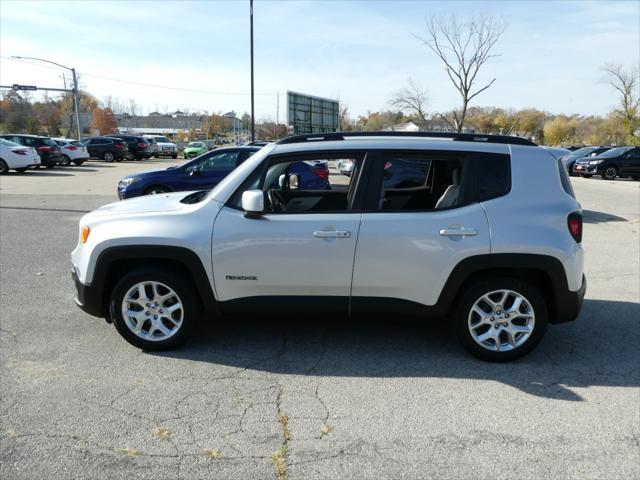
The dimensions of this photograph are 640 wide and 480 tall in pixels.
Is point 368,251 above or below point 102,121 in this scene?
below

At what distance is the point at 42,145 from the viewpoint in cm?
2452

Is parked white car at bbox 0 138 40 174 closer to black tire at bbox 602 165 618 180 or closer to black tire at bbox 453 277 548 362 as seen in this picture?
black tire at bbox 453 277 548 362

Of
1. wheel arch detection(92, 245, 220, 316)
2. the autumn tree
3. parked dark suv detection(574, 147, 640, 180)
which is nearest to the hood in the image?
wheel arch detection(92, 245, 220, 316)

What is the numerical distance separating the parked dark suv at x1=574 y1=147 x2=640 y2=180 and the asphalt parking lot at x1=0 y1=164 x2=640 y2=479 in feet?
73.6

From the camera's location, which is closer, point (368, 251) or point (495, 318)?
point (368, 251)

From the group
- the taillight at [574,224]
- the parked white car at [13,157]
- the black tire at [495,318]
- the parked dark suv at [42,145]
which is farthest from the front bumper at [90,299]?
the parked dark suv at [42,145]

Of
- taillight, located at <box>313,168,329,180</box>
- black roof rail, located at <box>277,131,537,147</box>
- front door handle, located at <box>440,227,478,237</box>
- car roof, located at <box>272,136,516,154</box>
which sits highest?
black roof rail, located at <box>277,131,537,147</box>

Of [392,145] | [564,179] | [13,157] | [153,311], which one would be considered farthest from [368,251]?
[13,157]

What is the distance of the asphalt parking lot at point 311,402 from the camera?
2.82 meters

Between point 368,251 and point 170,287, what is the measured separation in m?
1.60

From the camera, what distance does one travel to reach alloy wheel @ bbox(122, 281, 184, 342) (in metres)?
4.13

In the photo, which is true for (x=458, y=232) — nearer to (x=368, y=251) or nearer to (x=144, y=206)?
(x=368, y=251)

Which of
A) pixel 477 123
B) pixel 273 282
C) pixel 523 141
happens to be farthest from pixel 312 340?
pixel 477 123

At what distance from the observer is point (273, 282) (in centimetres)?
404
